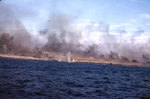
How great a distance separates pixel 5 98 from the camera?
1941cm

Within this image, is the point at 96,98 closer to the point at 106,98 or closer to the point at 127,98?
the point at 106,98

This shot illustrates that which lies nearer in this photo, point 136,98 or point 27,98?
point 27,98

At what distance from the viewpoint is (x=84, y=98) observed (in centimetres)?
2362

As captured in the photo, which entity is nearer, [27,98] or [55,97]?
[27,98]

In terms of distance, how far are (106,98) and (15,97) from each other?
40.0 feet

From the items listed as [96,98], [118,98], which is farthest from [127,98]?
[96,98]

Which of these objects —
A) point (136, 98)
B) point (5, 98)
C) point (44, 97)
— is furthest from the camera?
point (136, 98)

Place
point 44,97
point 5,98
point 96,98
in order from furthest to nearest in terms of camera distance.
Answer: point 96,98
point 44,97
point 5,98

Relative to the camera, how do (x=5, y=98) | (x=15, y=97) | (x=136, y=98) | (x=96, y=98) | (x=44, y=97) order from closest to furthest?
(x=5, y=98), (x=15, y=97), (x=44, y=97), (x=96, y=98), (x=136, y=98)

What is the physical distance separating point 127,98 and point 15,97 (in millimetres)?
15449

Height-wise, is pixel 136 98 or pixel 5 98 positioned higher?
pixel 5 98

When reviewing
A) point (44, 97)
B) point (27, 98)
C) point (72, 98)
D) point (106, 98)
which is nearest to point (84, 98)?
point (72, 98)

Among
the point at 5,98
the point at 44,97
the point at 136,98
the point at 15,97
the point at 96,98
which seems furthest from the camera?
the point at 136,98

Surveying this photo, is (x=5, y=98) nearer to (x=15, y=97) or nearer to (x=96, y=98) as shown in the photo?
(x=15, y=97)
